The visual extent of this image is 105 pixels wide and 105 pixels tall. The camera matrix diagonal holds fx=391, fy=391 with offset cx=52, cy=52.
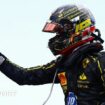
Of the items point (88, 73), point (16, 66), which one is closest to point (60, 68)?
point (88, 73)

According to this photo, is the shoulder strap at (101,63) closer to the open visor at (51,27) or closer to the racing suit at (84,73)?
the racing suit at (84,73)

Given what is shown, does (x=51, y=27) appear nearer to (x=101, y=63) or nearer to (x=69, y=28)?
(x=69, y=28)

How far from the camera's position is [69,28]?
19.1 feet

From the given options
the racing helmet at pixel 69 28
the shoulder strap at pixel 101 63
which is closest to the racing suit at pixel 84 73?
the shoulder strap at pixel 101 63

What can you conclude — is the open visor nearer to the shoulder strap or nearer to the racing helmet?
the racing helmet

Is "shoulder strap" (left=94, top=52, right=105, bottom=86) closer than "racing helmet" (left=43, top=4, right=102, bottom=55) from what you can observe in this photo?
Yes

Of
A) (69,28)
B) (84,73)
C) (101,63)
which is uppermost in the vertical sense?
(69,28)

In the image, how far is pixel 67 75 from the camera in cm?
541

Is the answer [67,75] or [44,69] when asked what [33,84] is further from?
[67,75]

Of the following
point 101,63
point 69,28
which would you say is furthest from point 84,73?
point 69,28

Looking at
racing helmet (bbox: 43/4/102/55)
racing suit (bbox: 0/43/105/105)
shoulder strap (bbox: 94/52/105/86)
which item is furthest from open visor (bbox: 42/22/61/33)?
shoulder strap (bbox: 94/52/105/86)

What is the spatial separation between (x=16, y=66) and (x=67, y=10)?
4.25ft

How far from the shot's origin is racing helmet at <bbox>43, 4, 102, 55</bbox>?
5688 millimetres

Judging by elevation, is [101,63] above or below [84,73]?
above
